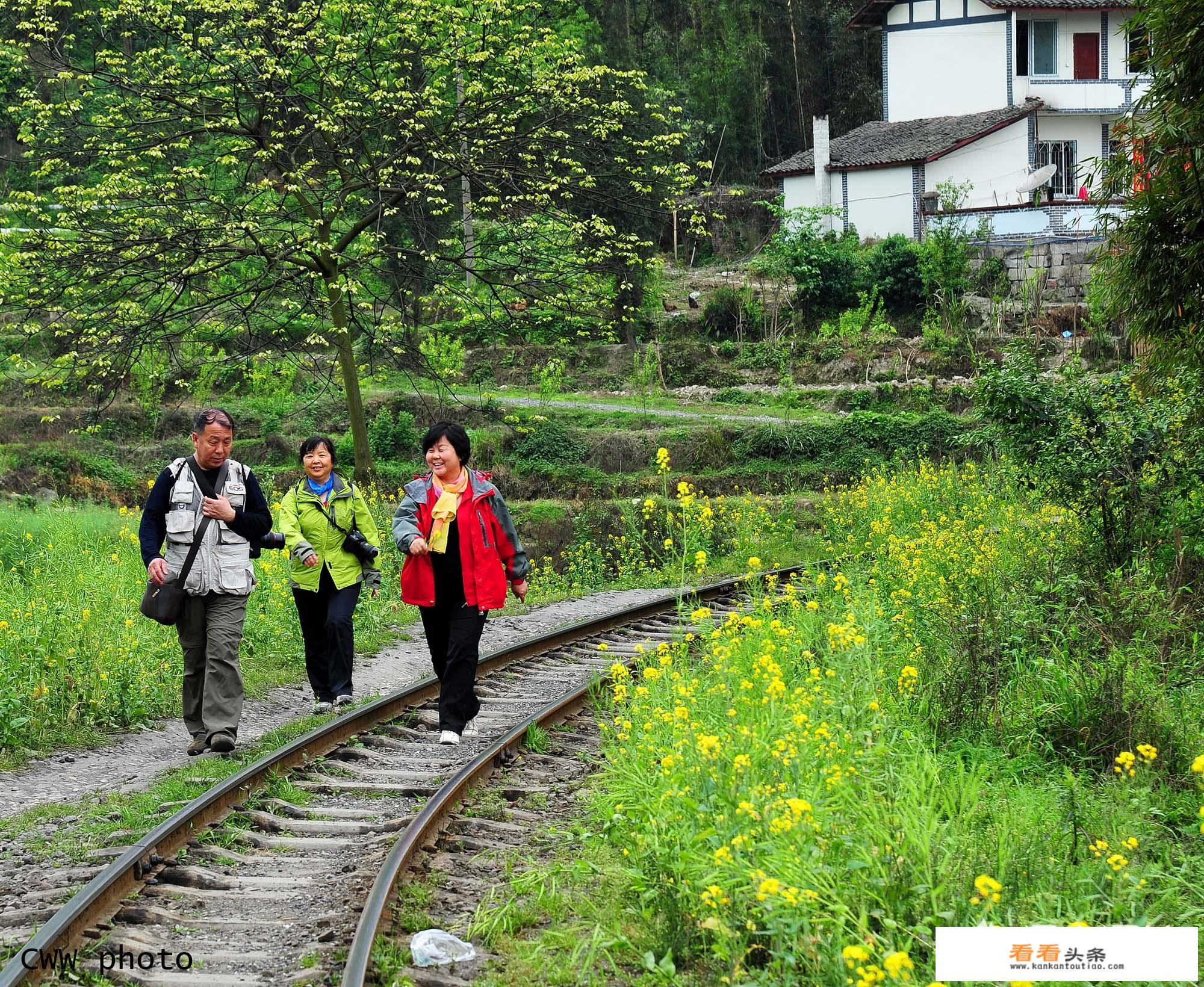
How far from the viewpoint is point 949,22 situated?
159 feet

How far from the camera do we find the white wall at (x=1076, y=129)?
4797 centimetres

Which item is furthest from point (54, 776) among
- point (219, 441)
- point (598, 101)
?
point (598, 101)

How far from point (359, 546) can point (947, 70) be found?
45145mm

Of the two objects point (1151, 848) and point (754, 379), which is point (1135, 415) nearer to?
point (1151, 848)

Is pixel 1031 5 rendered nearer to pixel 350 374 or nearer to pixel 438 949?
pixel 350 374

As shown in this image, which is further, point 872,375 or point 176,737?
point 872,375

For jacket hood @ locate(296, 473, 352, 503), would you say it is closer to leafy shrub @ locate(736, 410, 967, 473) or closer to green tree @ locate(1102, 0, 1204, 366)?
green tree @ locate(1102, 0, 1204, 366)

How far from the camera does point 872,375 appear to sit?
36.9m

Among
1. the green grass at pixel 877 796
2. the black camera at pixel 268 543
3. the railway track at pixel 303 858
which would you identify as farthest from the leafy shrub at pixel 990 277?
the black camera at pixel 268 543

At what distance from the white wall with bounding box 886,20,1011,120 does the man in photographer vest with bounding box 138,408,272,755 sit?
4519cm

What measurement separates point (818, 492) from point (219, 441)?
69.3 ft

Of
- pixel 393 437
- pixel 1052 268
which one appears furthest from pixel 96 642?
pixel 1052 268

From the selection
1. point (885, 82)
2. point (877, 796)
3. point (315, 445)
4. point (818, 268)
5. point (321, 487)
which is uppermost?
point (885, 82)

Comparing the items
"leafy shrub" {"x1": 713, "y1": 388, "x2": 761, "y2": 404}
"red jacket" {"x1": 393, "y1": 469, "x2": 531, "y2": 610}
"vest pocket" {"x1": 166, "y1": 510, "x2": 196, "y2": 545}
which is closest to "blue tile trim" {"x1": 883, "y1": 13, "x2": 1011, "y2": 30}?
"leafy shrub" {"x1": 713, "y1": 388, "x2": 761, "y2": 404}
